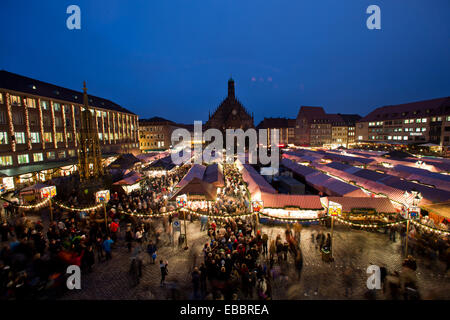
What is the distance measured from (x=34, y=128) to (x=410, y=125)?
83224mm

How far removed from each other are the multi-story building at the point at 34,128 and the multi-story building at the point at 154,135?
28.6 meters

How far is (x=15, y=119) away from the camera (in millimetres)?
25672

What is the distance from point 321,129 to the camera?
79.6m

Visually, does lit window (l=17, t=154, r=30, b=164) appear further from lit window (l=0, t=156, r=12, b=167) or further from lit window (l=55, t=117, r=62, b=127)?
lit window (l=55, t=117, r=62, b=127)

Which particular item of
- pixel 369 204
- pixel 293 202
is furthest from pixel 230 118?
pixel 369 204

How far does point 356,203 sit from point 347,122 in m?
86.5

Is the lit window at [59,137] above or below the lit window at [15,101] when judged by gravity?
below

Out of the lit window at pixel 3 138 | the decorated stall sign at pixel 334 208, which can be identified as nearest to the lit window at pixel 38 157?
the lit window at pixel 3 138

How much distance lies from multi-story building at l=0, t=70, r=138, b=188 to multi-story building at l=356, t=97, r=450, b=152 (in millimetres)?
73793

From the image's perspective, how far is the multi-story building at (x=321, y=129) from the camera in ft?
261

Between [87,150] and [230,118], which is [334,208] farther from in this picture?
[230,118]

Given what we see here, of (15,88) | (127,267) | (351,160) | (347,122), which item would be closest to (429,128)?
(347,122)

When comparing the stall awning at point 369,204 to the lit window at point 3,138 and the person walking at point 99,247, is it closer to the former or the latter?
the person walking at point 99,247

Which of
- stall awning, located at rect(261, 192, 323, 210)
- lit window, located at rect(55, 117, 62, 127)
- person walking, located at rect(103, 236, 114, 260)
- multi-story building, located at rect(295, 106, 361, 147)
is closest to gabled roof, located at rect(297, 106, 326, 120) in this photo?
multi-story building, located at rect(295, 106, 361, 147)
